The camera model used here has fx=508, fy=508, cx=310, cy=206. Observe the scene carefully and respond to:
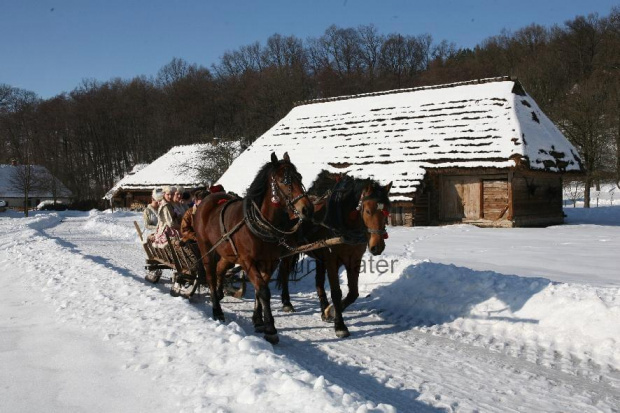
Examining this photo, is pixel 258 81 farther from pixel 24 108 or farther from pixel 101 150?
pixel 24 108

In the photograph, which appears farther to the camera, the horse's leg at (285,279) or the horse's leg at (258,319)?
the horse's leg at (285,279)

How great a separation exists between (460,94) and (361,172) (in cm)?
657

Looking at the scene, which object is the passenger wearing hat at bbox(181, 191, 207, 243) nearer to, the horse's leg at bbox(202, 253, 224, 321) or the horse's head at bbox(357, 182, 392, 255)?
the horse's leg at bbox(202, 253, 224, 321)

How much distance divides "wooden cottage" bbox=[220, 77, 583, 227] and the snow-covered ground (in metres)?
10.4

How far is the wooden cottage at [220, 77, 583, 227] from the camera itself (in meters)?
19.6

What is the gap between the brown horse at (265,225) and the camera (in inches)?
227

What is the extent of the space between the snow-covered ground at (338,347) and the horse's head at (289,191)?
1427mm

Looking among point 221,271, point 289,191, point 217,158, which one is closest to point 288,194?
point 289,191

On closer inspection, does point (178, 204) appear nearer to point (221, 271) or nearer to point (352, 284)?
point (221, 271)

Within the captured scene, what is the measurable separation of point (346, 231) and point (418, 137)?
16.4 m

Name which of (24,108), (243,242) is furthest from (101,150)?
(243,242)

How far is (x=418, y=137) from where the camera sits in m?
21.9

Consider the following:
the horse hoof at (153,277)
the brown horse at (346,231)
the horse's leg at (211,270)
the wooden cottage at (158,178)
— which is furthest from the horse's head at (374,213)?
the wooden cottage at (158,178)

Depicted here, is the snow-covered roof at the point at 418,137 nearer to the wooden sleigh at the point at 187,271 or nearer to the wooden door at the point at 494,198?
the wooden door at the point at 494,198
